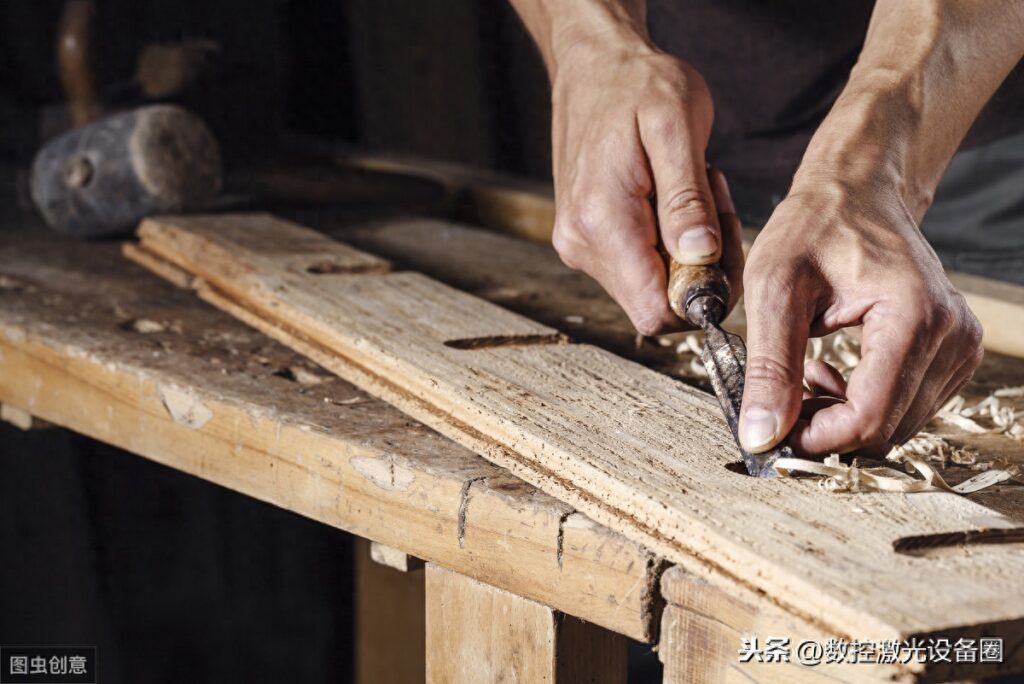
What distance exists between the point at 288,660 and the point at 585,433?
2188mm

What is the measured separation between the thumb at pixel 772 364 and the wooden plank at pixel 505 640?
0.25 meters

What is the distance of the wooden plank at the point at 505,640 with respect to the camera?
1030mm

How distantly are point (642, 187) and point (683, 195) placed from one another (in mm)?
74

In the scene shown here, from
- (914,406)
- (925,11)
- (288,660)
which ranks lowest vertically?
(288,660)

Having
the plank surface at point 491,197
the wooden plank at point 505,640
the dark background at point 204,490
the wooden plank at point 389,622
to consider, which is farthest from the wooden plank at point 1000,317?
the dark background at point 204,490

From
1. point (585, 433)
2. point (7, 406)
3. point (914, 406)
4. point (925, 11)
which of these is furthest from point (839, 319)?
point (7, 406)

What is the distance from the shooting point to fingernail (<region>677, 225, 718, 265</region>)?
46.0 inches

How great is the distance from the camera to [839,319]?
100cm

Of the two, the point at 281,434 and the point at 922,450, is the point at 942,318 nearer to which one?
the point at 922,450

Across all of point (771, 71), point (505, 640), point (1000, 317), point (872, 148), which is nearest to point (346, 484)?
point (505, 640)

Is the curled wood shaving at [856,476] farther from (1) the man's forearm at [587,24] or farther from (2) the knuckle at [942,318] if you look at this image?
(1) the man's forearm at [587,24]

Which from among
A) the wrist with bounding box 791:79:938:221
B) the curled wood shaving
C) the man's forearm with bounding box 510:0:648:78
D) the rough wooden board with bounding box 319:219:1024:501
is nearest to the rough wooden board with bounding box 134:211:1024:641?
the curled wood shaving

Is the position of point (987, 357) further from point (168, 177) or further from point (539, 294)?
point (168, 177)

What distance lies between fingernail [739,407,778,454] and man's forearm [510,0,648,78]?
2.04ft
